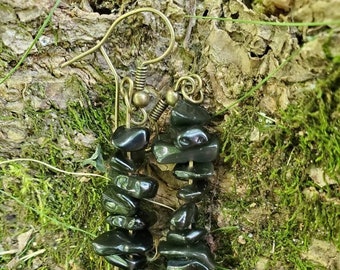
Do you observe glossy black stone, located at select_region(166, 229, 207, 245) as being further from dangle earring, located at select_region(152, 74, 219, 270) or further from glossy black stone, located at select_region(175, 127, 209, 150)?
glossy black stone, located at select_region(175, 127, 209, 150)

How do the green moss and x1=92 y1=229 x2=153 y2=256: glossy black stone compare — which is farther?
x1=92 y1=229 x2=153 y2=256: glossy black stone

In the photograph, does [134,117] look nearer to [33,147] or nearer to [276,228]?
[33,147]

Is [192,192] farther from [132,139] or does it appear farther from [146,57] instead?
[146,57]

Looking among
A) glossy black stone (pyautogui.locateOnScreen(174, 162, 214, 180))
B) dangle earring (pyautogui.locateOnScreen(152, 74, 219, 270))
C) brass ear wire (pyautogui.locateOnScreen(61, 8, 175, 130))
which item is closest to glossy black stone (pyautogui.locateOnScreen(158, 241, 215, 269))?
dangle earring (pyautogui.locateOnScreen(152, 74, 219, 270))

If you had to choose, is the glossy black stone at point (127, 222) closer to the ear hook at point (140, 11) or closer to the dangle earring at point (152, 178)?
the dangle earring at point (152, 178)

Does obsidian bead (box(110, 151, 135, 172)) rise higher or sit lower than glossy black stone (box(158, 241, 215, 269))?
higher
